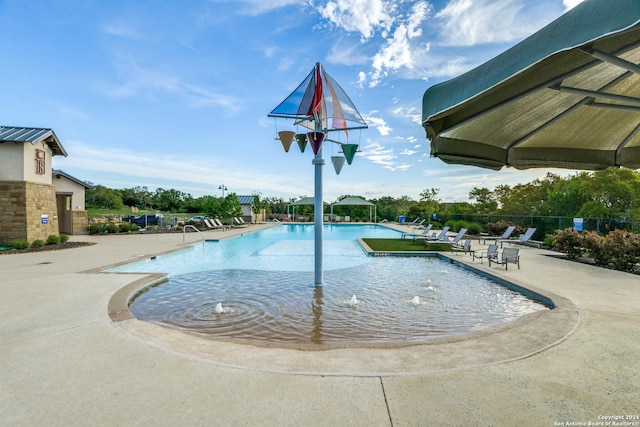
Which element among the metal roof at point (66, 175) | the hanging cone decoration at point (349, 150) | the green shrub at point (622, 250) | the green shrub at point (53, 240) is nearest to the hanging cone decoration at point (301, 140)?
the hanging cone decoration at point (349, 150)

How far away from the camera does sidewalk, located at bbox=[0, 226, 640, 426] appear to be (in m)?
2.11

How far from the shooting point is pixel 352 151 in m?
6.26

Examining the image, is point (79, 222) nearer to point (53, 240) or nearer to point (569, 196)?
point (53, 240)

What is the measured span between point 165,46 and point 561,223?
17.8 metres

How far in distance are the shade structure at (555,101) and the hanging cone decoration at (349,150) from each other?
385cm

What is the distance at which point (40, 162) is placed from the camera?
13.6m

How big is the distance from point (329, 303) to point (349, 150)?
2824mm

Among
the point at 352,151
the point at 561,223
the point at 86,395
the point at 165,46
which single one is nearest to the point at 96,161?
the point at 165,46

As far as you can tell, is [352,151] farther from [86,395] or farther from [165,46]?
[165,46]

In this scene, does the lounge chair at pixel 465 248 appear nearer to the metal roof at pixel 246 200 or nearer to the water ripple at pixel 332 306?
the water ripple at pixel 332 306

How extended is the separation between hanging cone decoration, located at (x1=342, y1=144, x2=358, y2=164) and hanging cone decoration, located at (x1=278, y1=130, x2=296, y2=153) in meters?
1.00

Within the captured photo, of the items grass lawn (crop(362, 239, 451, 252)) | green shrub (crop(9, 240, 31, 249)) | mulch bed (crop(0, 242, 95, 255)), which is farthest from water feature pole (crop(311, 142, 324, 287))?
green shrub (crop(9, 240, 31, 249))

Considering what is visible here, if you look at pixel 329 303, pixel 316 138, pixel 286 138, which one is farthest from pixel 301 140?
pixel 329 303

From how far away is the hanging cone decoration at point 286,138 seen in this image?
6137mm
